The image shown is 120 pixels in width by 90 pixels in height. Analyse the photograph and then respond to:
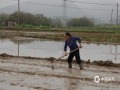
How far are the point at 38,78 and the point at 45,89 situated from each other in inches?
56.6

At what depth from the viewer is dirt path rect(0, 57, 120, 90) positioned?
25.8 feet

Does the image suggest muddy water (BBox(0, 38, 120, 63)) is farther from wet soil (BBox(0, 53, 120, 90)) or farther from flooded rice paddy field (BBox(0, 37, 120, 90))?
flooded rice paddy field (BBox(0, 37, 120, 90))

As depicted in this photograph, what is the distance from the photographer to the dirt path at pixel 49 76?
7.88 metres

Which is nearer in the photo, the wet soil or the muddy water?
the wet soil

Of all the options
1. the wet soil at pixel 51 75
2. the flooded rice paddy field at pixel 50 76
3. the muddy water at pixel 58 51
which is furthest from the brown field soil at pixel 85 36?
the flooded rice paddy field at pixel 50 76

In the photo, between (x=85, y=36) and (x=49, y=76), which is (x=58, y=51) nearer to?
(x=49, y=76)

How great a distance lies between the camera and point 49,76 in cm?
924

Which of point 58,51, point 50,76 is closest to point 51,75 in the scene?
point 50,76

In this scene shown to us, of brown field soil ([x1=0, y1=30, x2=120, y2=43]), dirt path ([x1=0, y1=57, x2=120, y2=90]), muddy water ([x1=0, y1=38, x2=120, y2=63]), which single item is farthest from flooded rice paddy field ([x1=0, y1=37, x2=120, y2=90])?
brown field soil ([x1=0, y1=30, x2=120, y2=43])

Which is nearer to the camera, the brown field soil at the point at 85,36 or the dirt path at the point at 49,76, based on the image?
the dirt path at the point at 49,76

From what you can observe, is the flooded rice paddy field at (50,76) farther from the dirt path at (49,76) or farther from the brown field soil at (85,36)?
the brown field soil at (85,36)

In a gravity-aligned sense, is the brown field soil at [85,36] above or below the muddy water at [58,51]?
above

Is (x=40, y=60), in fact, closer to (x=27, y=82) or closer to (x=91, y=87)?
(x=27, y=82)

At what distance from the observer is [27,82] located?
840 centimetres
